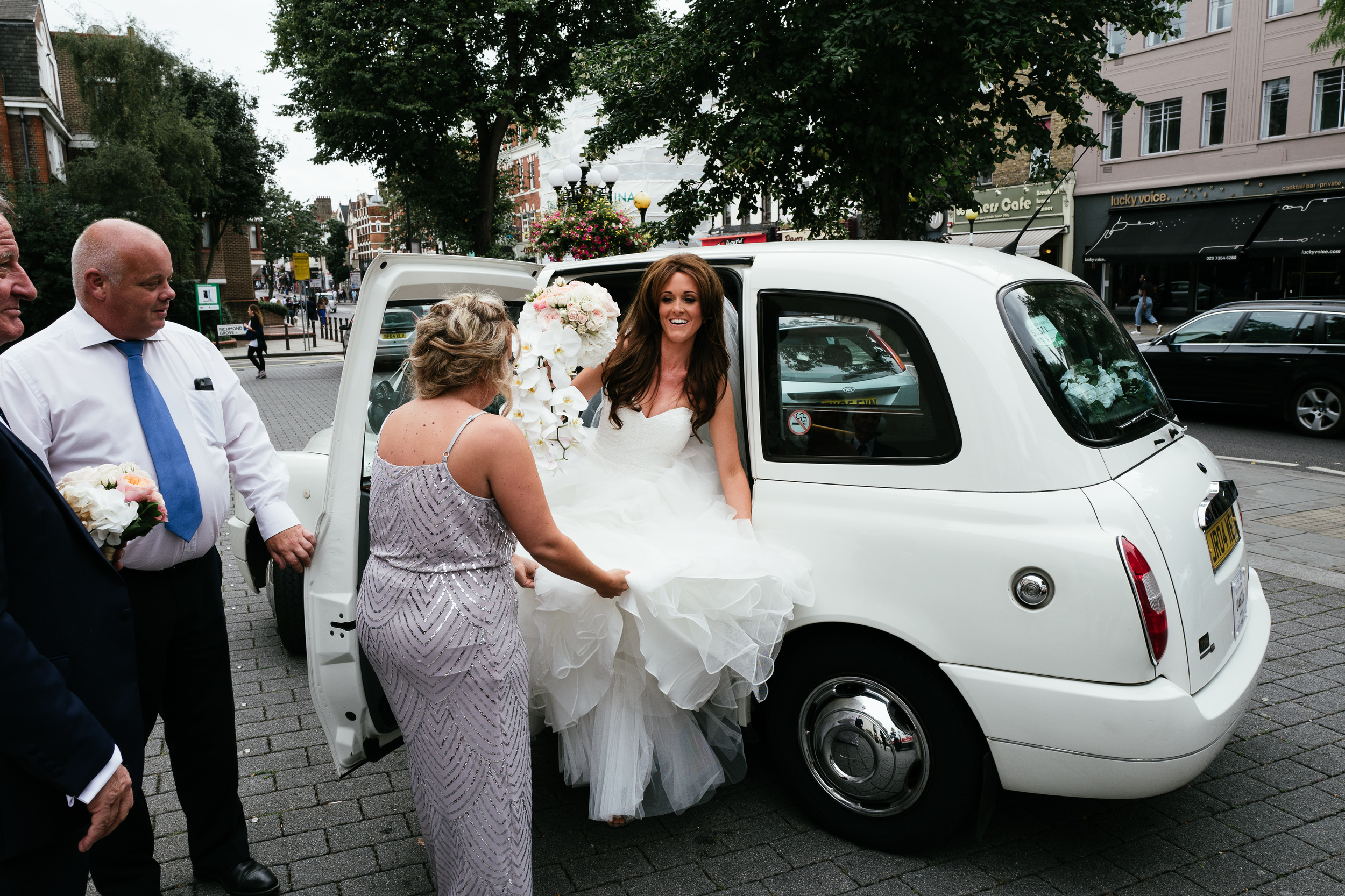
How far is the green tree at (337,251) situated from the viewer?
96250 millimetres

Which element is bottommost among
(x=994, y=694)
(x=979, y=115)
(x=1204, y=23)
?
(x=994, y=694)

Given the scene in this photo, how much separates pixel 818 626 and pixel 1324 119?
29.6 meters

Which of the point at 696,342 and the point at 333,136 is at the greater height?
the point at 333,136

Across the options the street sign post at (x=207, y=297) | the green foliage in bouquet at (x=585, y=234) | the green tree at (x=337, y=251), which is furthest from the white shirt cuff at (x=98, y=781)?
the green tree at (x=337, y=251)

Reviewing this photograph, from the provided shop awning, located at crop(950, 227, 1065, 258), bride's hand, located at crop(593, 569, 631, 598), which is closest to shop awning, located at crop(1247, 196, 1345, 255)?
shop awning, located at crop(950, 227, 1065, 258)

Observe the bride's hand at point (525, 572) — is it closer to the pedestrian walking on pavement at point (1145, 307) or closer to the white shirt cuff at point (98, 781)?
the white shirt cuff at point (98, 781)

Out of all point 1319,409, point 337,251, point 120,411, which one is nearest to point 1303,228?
point 1319,409

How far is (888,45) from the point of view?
10.9 metres

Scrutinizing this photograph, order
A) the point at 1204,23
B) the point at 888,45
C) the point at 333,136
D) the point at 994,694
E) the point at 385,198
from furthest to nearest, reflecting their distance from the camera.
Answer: the point at 385,198
the point at 1204,23
the point at 333,136
the point at 888,45
the point at 994,694

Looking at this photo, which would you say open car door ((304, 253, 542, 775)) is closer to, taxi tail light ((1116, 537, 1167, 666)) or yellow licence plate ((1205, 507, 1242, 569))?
taxi tail light ((1116, 537, 1167, 666))

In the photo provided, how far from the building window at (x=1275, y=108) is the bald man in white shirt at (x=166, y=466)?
101 feet

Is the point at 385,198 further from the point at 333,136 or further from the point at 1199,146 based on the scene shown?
the point at 1199,146

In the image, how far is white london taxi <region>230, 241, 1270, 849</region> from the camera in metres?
2.58

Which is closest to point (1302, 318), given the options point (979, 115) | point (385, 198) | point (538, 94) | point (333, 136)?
point (979, 115)
